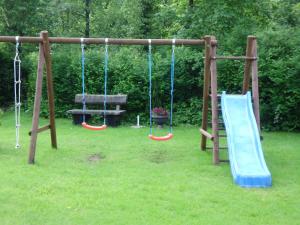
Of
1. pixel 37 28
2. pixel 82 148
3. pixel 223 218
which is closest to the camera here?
pixel 223 218

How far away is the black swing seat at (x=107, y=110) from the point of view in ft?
42.6

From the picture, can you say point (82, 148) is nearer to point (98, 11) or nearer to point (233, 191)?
point (233, 191)

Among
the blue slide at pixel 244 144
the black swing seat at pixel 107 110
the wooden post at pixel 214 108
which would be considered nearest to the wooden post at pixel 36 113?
the wooden post at pixel 214 108

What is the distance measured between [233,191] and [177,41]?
324 centimetres

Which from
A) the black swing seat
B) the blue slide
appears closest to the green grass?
the blue slide

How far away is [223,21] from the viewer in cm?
1539

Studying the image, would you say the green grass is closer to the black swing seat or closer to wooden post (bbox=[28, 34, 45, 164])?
wooden post (bbox=[28, 34, 45, 164])

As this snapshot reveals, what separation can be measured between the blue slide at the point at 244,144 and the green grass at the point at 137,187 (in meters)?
0.21

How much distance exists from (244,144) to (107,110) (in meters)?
6.10

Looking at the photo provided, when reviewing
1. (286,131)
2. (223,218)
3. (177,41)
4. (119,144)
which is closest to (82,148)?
(119,144)

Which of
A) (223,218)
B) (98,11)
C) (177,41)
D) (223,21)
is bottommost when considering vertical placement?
(223,218)

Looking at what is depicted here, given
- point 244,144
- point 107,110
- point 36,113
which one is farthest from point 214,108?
point 107,110

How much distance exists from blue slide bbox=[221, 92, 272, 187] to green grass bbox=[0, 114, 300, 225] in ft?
0.70

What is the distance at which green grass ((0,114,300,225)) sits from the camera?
568cm
